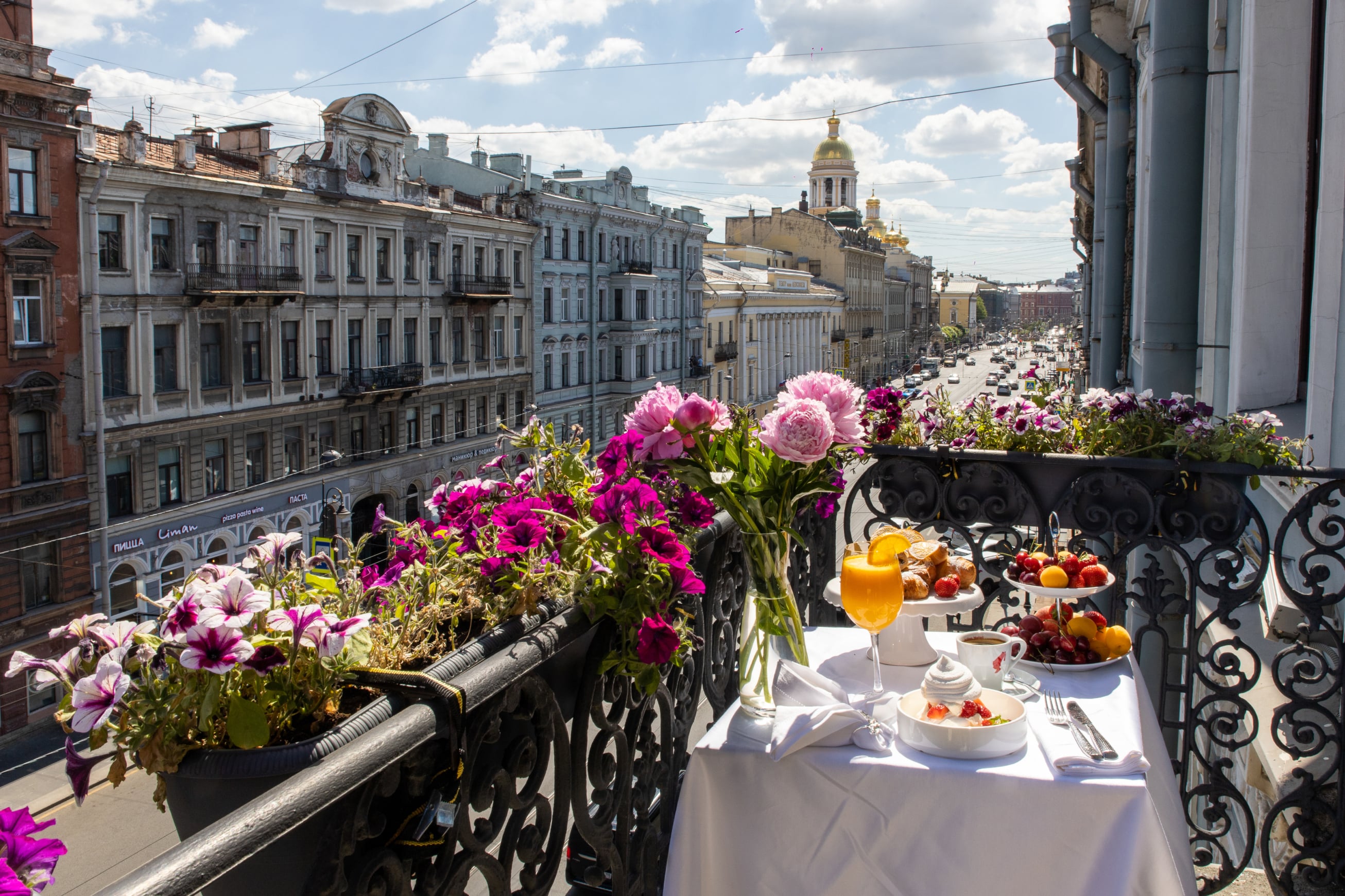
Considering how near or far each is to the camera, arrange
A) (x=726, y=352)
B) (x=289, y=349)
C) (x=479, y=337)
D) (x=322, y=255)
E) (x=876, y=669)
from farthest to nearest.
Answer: (x=726, y=352) < (x=479, y=337) < (x=322, y=255) < (x=289, y=349) < (x=876, y=669)

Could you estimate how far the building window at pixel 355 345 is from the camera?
25.8m

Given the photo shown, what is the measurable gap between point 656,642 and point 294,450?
2414 centimetres

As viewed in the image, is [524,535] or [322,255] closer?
[524,535]

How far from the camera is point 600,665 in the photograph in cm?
205

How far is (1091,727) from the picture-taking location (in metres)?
2.20

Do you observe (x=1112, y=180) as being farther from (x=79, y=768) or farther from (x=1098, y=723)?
(x=79, y=768)

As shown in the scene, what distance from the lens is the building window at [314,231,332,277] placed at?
2464 cm

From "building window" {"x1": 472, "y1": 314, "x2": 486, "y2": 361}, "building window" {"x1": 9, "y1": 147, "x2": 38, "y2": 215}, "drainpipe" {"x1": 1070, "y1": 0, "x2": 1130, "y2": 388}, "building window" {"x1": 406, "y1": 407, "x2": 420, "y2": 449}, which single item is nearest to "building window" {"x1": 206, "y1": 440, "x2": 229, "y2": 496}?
"building window" {"x1": 9, "y1": 147, "x2": 38, "y2": 215}

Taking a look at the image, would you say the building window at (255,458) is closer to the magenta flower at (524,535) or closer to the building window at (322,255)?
the building window at (322,255)

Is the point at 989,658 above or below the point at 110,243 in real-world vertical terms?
below

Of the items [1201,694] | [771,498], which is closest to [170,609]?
[771,498]

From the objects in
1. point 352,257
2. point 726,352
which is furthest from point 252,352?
point 726,352

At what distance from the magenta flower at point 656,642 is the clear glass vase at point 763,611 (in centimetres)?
33

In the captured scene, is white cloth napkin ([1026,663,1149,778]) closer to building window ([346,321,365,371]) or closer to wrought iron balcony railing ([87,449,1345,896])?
wrought iron balcony railing ([87,449,1345,896])
